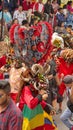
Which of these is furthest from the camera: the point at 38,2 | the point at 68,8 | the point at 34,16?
the point at 68,8

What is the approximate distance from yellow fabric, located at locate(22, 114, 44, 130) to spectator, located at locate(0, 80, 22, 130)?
4.15 ft

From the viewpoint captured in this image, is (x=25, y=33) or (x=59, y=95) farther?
(x=59, y=95)

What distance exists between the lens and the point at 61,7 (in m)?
18.1

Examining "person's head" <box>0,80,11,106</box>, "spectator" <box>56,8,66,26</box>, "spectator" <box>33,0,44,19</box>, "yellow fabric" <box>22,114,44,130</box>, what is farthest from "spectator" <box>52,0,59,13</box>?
"person's head" <box>0,80,11,106</box>

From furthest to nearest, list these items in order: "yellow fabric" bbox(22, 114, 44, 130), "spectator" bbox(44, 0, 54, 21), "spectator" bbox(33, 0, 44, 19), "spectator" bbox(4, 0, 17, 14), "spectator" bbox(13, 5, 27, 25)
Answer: "spectator" bbox(44, 0, 54, 21), "spectator" bbox(33, 0, 44, 19), "spectator" bbox(4, 0, 17, 14), "spectator" bbox(13, 5, 27, 25), "yellow fabric" bbox(22, 114, 44, 130)

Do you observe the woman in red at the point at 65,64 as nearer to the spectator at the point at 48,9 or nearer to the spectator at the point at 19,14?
the spectator at the point at 19,14

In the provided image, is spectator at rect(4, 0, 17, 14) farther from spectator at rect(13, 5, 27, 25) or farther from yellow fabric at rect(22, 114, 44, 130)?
yellow fabric at rect(22, 114, 44, 130)

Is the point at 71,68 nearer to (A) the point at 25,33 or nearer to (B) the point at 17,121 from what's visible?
(A) the point at 25,33

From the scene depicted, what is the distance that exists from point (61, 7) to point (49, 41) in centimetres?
1066

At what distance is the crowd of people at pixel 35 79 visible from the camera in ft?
15.1

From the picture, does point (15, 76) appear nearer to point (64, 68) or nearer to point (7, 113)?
point (64, 68)

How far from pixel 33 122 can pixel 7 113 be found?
145 centimetres

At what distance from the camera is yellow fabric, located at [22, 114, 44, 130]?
5.78 m

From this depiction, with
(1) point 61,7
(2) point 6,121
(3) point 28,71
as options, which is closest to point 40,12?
(1) point 61,7
